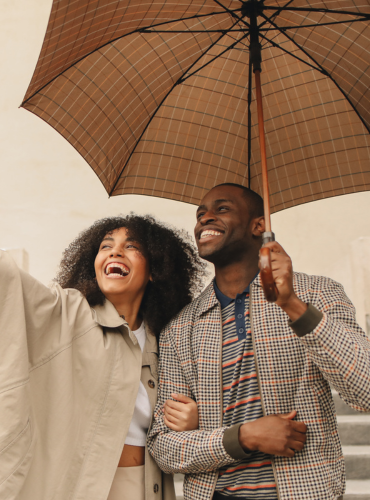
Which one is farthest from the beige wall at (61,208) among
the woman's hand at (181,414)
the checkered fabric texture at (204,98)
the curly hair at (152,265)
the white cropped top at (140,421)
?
the woman's hand at (181,414)

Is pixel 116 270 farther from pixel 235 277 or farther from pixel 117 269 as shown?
pixel 235 277

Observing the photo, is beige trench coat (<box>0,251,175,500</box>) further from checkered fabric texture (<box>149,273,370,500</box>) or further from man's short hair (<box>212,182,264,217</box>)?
Answer: man's short hair (<box>212,182,264,217</box>)

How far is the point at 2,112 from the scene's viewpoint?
5738 millimetres

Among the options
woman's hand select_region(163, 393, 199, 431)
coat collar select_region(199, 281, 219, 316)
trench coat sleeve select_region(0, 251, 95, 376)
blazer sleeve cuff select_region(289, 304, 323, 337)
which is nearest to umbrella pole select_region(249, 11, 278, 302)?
blazer sleeve cuff select_region(289, 304, 323, 337)

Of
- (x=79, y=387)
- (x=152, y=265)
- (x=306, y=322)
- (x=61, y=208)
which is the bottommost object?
(x=79, y=387)

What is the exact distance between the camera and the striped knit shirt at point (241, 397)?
1854 millimetres

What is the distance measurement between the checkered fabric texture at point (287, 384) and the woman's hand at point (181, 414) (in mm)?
25

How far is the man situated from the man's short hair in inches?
8.6

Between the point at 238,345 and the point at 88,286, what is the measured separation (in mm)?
774

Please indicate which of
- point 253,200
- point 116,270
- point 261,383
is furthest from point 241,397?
point 253,200

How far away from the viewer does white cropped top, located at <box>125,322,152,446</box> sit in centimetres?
215

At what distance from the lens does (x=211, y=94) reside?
2578mm

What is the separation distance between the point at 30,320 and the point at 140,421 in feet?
2.14

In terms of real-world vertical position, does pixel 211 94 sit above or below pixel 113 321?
above
